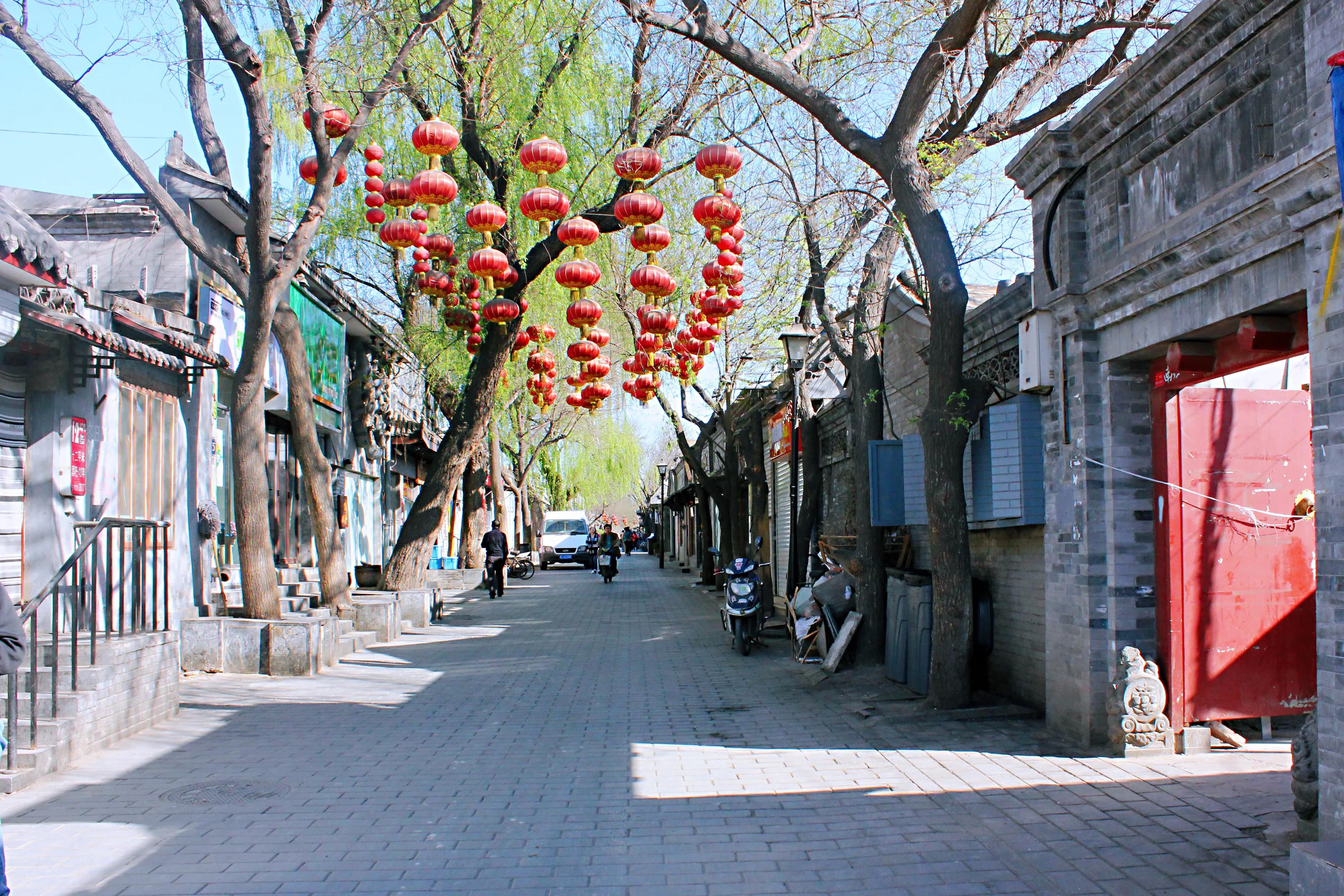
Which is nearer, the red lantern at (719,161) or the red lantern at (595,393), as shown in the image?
the red lantern at (719,161)

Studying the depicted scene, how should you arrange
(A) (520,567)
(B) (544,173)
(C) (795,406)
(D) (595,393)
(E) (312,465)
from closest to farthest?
(B) (544,173)
(E) (312,465)
(D) (595,393)
(C) (795,406)
(A) (520,567)

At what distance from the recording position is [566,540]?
40562 millimetres

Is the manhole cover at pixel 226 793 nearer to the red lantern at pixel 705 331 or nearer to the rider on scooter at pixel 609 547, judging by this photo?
the red lantern at pixel 705 331

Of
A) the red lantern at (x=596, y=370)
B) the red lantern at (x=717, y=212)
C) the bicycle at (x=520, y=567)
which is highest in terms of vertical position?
the red lantern at (x=717, y=212)

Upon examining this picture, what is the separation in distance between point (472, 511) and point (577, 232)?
61.3ft

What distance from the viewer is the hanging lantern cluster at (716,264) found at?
355 inches

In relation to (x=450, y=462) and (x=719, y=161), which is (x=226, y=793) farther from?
(x=450, y=462)

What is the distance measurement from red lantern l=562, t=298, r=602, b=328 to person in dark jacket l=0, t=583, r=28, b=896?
7115 millimetres

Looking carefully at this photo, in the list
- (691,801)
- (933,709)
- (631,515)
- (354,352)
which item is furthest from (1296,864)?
(631,515)

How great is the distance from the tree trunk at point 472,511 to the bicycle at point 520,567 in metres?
1.08

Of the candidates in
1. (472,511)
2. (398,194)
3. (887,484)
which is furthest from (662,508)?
(398,194)

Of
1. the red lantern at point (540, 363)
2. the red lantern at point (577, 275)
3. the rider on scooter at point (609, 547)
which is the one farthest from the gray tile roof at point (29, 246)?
the rider on scooter at point (609, 547)

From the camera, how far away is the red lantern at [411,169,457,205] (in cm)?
877

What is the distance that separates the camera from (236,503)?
35.7ft
